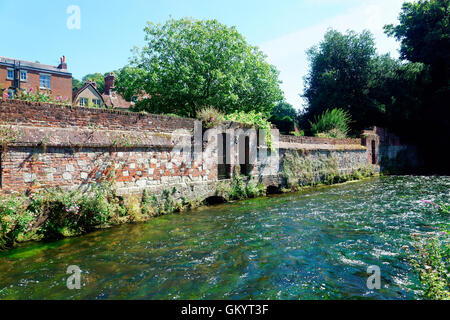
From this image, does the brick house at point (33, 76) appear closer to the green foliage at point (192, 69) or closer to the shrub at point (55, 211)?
the green foliage at point (192, 69)

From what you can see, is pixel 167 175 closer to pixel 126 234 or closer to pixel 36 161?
pixel 126 234

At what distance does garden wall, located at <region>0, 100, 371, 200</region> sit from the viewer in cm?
607

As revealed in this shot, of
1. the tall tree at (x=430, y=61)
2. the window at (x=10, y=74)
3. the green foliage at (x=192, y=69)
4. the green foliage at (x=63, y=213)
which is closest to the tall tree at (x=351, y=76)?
the tall tree at (x=430, y=61)

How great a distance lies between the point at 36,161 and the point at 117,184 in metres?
2.00

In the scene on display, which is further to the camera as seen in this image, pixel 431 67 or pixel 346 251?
pixel 431 67

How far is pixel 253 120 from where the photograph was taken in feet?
39.6

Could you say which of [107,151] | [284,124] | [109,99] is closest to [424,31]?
[284,124]

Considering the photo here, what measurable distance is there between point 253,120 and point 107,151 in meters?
6.47

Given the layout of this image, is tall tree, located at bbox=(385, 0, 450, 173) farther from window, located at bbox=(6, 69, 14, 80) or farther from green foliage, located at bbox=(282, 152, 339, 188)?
window, located at bbox=(6, 69, 14, 80)

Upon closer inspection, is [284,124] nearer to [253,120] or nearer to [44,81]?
[253,120]

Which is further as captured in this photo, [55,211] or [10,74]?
[10,74]

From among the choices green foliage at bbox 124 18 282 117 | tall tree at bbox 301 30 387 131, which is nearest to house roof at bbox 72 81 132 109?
green foliage at bbox 124 18 282 117
